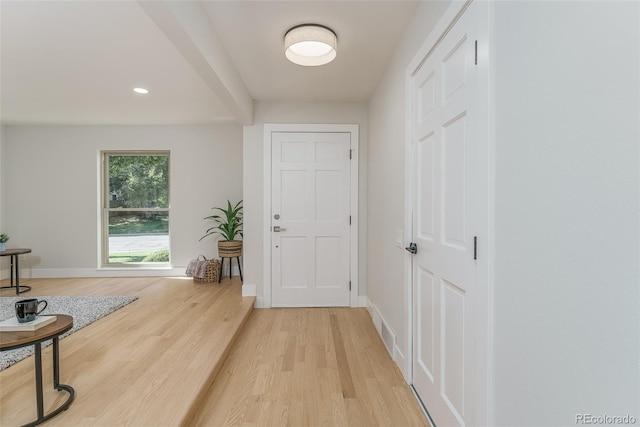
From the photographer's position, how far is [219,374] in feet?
7.04

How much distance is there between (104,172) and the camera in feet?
16.2

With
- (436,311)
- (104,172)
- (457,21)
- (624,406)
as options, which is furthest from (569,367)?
(104,172)

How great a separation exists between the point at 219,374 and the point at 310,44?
2466mm

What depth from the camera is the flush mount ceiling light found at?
80.0 inches

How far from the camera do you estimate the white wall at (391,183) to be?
203 cm

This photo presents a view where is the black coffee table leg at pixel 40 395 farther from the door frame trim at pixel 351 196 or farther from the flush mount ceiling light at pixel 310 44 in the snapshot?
the flush mount ceiling light at pixel 310 44

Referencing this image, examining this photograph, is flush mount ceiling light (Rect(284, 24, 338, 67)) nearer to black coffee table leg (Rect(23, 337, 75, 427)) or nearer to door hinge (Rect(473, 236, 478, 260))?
door hinge (Rect(473, 236, 478, 260))

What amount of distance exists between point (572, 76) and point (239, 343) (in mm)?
2768

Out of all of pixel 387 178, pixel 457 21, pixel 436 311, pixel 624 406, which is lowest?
pixel 436 311

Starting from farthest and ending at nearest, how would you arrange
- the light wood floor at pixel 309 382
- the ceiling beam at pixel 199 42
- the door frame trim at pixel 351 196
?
the door frame trim at pixel 351 196, the light wood floor at pixel 309 382, the ceiling beam at pixel 199 42

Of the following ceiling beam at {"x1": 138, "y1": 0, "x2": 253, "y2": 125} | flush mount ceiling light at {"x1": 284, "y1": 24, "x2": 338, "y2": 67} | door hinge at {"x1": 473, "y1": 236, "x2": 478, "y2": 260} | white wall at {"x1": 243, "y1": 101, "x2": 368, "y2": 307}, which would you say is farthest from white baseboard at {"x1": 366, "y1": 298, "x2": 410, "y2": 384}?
ceiling beam at {"x1": 138, "y1": 0, "x2": 253, "y2": 125}

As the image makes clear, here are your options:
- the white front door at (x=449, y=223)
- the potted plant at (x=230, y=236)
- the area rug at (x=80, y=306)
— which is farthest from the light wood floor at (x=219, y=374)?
the potted plant at (x=230, y=236)

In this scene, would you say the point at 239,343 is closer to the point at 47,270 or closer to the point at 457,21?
the point at 457,21

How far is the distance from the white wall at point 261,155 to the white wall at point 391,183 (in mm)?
267
